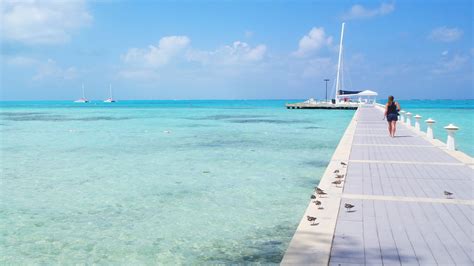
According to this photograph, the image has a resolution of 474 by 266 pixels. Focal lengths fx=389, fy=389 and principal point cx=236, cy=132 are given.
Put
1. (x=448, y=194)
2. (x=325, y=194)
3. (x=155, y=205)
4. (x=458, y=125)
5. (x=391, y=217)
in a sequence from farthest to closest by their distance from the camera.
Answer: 1. (x=458, y=125)
2. (x=155, y=205)
3. (x=325, y=194)
4. (x=448, y=194)
5. (x=391, y=217)

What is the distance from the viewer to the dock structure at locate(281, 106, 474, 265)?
504cm

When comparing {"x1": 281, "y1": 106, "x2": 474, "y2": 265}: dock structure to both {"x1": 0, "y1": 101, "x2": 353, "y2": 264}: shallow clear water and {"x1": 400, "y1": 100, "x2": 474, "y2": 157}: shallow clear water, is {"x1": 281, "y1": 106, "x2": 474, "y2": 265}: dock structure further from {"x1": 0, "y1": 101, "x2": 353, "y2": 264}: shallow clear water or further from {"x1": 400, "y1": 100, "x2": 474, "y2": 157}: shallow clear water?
{"x1": 400, "y1": 100, "x2": 474, "y2": 157}: shallow clear water

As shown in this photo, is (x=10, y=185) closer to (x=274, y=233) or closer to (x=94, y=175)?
(x=94, y=175)

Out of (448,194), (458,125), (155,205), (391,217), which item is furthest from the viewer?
(458,125)

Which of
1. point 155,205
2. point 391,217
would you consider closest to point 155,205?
point 155,205

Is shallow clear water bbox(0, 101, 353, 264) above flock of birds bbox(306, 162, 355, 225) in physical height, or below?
below

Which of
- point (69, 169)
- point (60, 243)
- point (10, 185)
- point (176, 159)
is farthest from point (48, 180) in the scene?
point (60, 243)

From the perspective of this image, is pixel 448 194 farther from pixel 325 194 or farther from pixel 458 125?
pixel 458 125

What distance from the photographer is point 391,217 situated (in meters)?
6.57

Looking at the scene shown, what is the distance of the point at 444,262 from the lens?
4.82 meters

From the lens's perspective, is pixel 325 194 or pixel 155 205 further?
pixel 155 205

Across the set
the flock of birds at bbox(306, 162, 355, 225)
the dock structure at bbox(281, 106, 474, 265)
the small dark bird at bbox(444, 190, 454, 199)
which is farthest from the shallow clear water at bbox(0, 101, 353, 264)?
the small dark bird at bbox(444, 190, 454, 199)

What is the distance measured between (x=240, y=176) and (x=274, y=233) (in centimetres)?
564

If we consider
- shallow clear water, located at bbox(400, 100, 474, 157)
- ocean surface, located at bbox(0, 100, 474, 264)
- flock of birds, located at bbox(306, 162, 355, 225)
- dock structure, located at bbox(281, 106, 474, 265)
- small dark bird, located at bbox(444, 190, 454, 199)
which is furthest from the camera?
shallow clear water, located at bbox(400, 100, 474, 157)
